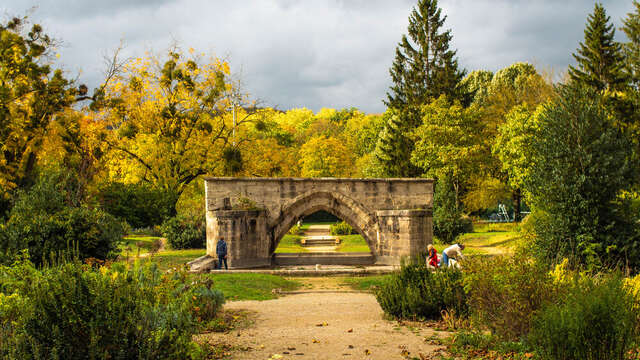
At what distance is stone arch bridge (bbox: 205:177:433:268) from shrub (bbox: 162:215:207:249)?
6.29 meters

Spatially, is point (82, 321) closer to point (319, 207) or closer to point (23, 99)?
point (319, 207)

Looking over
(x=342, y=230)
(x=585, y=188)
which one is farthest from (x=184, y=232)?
(x=585, y=188)

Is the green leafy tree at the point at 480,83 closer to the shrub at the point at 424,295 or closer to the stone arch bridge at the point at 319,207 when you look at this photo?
the stone arch bridge at the point at 319,207

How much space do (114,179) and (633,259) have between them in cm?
2956

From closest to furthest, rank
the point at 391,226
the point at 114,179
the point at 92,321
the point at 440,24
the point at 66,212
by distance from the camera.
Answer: the point at 92,321, the point at 66,212, the point at 391,226, the point at 114,179, the point at 440,24

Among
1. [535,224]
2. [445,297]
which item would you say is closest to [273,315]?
[445,297]

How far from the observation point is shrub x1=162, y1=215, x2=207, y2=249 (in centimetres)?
2598

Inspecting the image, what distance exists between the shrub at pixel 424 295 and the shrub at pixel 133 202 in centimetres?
2706

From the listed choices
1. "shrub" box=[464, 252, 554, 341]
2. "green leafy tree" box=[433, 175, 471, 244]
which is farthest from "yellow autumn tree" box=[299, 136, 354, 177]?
"shrub" box=[464, 252, 554, 341]

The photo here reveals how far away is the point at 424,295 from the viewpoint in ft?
32.0

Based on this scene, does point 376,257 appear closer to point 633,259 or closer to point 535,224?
point 535,224

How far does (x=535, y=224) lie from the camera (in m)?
13.8

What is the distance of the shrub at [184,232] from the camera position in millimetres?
25984

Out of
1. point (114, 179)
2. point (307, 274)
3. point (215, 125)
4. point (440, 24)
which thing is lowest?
point (307, 274)
